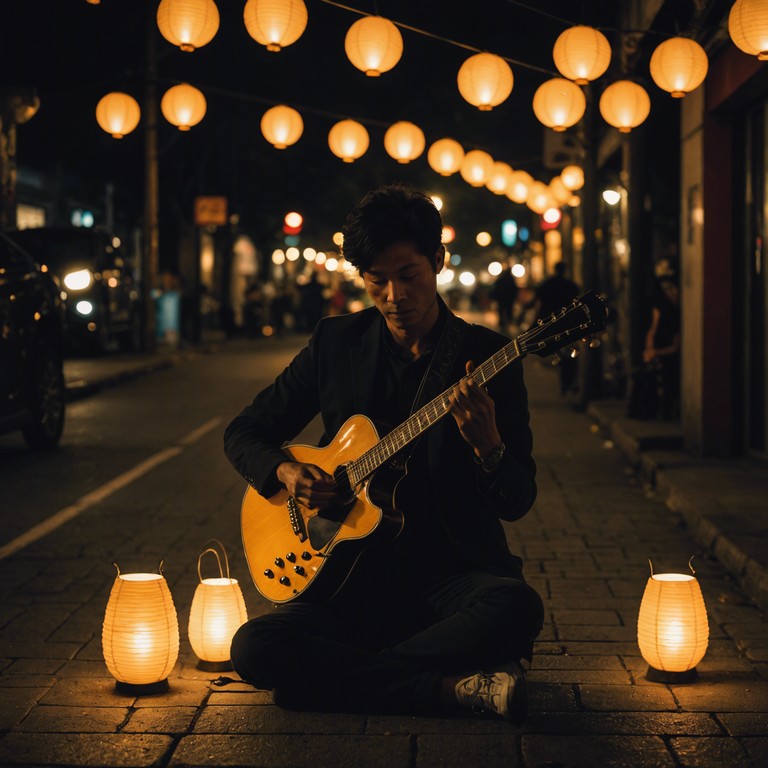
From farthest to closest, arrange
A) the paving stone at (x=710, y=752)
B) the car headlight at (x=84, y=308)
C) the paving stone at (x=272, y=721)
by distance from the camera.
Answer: the car headlight at (x=84, y=308)
the paving stone at (x=272, y=721)
the paving stone at (x=710, y=752)

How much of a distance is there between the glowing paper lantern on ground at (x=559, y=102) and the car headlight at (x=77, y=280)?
1238 centimetres

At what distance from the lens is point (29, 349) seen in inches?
481

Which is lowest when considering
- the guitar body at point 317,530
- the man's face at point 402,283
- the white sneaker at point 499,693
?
the white sneaker at point 499,693

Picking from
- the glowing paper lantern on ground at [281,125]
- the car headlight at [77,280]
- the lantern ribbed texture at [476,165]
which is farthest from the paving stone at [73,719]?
the car headlight at [77,280]

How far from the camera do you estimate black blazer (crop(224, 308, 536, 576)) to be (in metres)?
4.76

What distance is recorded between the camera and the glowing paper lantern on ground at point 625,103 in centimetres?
1491


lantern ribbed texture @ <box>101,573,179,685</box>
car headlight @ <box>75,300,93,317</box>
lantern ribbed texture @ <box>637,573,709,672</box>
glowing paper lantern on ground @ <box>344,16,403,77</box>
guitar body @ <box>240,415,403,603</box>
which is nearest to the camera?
guitar body @ <box>240,415,403,603</box>

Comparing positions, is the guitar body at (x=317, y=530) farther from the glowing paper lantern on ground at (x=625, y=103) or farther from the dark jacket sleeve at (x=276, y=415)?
the glowing paper lantern on ground at (x=625, y=103)

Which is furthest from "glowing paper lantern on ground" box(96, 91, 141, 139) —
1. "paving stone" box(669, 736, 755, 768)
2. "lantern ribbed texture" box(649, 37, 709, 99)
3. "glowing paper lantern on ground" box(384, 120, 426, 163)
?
"paving stone" box(669, 736, 755, 768)

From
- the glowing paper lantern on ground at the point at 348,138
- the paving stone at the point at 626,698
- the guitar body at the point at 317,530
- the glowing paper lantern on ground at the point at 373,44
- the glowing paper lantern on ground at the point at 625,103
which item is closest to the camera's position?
the guitar body at the point at 317,530

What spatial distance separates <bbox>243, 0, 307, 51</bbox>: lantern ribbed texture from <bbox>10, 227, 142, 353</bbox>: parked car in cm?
1383

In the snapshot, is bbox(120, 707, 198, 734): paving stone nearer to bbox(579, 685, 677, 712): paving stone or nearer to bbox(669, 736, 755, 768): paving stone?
bbox(579, 685, 677, 712): paving stone

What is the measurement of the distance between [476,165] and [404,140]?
4625mm

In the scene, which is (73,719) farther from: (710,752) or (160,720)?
(710,752)
